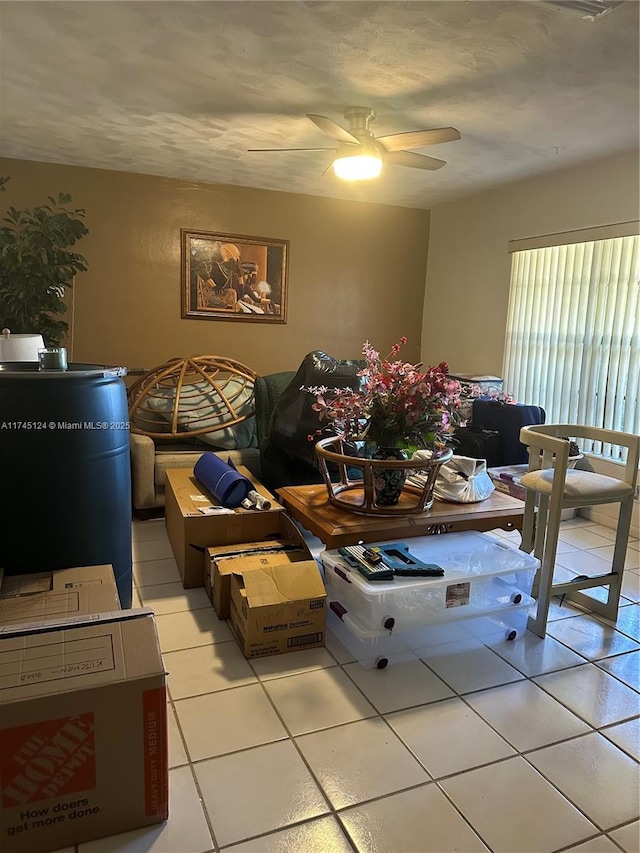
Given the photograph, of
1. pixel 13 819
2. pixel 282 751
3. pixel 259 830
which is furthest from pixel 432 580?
pixel 13 819

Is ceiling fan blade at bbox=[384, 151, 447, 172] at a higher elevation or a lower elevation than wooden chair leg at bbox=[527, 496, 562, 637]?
higher

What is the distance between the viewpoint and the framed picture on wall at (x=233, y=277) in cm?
500

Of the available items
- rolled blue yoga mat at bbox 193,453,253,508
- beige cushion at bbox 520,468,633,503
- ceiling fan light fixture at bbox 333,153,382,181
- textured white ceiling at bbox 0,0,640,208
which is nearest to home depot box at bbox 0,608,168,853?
rolled blue yoga mat at bbox 193,453,253,508

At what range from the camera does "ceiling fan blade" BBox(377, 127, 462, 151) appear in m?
2.94

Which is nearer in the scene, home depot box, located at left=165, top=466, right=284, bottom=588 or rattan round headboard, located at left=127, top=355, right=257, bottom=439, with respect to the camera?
home depot box, located at left=165, top=466, right=284, bottom=588

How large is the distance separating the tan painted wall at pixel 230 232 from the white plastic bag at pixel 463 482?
9.79 ft

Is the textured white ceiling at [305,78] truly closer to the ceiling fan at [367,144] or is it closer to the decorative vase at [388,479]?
the ceiling fan at [367,144]

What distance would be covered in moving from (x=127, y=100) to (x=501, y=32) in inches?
76.3

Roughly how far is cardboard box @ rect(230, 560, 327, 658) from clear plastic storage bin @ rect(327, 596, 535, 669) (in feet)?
0.44

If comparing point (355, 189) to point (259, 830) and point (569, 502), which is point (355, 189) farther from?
point (259, 830)

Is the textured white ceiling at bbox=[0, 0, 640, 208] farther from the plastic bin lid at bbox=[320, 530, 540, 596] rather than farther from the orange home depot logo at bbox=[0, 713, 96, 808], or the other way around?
the orange home depot logo at bbox=[0, 713, 96, 808]

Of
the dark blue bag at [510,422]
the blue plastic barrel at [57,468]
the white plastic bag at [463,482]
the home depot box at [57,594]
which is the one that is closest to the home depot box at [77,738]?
the home depot box at [57,594]

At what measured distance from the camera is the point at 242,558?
103 inches

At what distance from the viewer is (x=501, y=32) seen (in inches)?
90.7
